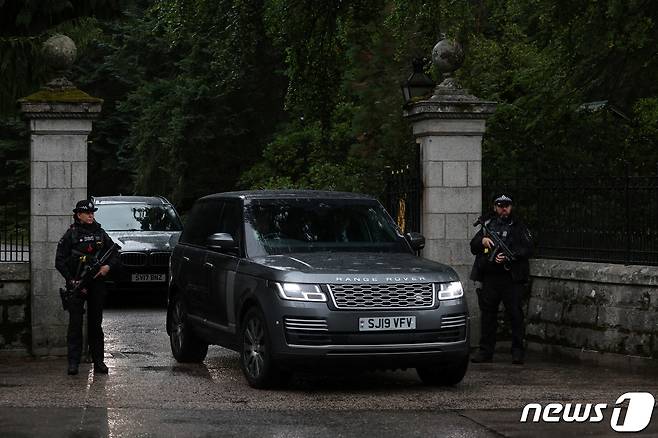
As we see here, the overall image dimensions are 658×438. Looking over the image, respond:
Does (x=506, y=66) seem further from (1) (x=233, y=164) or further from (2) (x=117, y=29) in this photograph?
(2) (x=117, y=29)

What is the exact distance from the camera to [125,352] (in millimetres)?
15336

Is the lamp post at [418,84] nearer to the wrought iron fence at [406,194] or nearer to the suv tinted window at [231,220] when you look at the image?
the wrought iron fence at [406,194]

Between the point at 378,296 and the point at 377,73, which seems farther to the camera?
the point at 377,73

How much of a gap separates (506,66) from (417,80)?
12.0 m

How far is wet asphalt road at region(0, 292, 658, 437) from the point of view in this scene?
981cm

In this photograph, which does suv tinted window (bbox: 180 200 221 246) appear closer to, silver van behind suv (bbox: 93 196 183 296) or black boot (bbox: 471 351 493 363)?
black boot (bbox: 471 351 493 363)

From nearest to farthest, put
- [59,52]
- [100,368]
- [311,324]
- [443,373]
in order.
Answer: [311,324] → [443,373] → [100,368] → [59,52]

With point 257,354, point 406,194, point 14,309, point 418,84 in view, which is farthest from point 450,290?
point 418,84

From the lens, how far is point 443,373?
40.6ft

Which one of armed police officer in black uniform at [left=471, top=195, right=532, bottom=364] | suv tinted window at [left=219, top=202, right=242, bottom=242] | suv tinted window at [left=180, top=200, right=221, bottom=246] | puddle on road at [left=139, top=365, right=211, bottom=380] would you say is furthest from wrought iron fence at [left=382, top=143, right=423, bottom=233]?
puddle on road at [left=139, top=365, right=211, bottom=380]

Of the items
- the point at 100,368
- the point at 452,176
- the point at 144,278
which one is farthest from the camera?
the point at 144,278

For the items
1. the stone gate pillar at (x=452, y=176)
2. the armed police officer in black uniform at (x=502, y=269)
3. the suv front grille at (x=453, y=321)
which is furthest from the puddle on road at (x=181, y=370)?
the stone gate pillar at (x=452, y=176)

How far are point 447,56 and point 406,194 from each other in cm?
169

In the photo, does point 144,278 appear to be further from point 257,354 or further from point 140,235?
point 257,354
